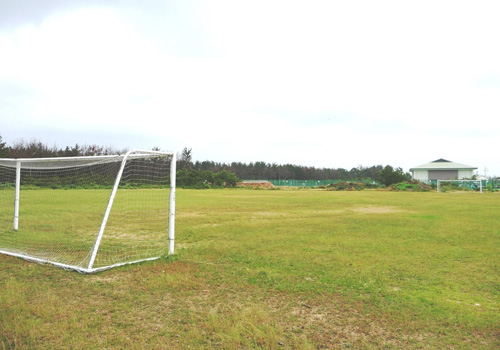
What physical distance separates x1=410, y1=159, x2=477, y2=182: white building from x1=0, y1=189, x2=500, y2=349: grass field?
82478 millimetres

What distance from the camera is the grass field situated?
338cm

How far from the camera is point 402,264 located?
248 inches

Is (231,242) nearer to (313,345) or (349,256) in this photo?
(349,256)

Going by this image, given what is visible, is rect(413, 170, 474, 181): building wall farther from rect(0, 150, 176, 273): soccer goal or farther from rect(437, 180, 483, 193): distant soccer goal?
rect(0, 150, 176, 273): soccer goal

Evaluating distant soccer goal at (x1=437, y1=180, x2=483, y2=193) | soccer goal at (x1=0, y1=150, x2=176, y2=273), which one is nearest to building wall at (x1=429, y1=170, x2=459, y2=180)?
distant soccer goal at (x1=437, y1=180, x2=483, y2=193)

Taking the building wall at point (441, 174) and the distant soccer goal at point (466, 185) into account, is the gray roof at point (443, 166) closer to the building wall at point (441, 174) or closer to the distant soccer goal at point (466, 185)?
the building wall at point (441, 174)

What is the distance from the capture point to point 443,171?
81.1 m

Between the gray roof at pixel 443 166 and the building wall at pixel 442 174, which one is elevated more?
the gray roof at pixel 443 166

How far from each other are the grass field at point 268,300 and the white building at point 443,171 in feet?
271

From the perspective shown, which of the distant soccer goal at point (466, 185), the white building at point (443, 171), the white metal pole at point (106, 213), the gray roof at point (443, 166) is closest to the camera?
the white metal pole at point (106, 213)

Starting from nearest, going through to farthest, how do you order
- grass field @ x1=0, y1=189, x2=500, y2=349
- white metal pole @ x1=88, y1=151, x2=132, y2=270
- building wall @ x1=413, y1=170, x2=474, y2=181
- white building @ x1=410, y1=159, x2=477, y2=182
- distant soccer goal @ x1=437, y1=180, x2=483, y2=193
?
grass field @ x1=0, y1=189, x2=500, y2=349, white metal pole @ x1=88, y1=151, x2=132, y2=270, distant soccer goal @ x1=437, y1=180, x2=483, y2=193, white building @ x1=410, y1=159, x2=477, y2=182, building wall @ x1=413, y1=170, x2=474, y2=181

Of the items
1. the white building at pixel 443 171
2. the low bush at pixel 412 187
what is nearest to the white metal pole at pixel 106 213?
the low bush at pixel 412 187

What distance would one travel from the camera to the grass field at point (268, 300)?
11.1 feet

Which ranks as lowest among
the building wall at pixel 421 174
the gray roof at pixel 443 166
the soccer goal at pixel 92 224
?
the soccer goal at pixel 92 224
